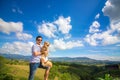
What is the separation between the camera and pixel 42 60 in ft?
25.7

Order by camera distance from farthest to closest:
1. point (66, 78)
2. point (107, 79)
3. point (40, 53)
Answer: point (66, 78) → point (40, 53) → point (107, 79)

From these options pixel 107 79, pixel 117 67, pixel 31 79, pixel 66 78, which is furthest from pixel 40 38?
pixel 117 67

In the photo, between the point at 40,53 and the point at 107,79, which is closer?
the point at 107,79

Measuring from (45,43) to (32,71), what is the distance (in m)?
1.20

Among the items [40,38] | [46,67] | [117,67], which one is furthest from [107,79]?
[117,67]

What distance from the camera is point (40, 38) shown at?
26.4ft

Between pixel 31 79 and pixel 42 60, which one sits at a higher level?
pixel 42 60

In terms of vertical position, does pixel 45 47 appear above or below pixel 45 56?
above

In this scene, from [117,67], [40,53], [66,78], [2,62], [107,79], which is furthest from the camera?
[117,67]

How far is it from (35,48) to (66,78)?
56356mm

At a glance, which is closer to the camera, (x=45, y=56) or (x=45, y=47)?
(x=45, y=47)

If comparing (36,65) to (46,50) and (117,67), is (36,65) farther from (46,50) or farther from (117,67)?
(117,67)

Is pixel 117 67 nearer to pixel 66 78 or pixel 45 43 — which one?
pixel 66 78

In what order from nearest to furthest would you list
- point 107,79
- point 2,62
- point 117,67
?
point 107,79 → point 2,62 → point 117,67
